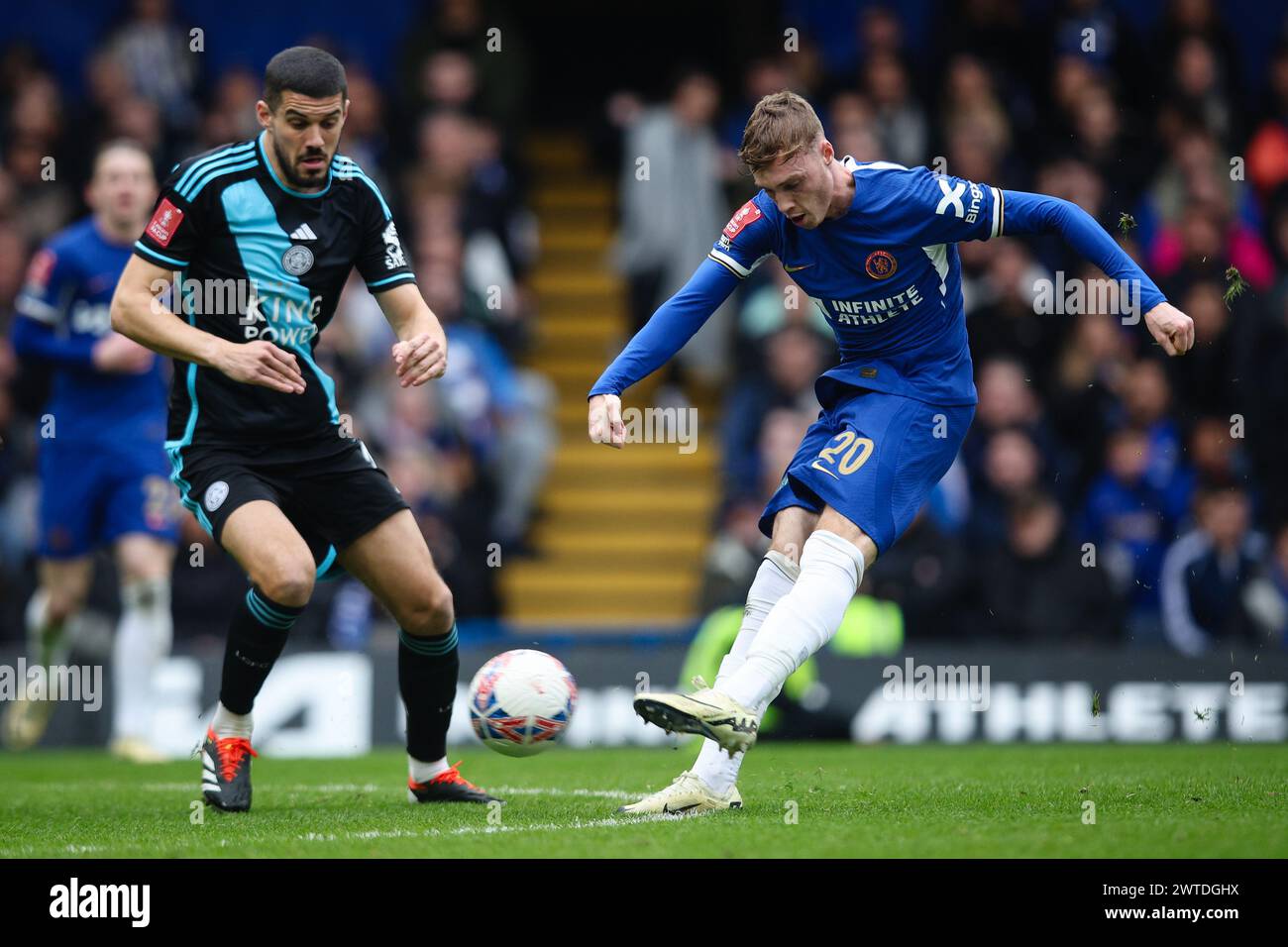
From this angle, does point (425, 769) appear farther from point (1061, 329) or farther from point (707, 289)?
point (1061, 329)

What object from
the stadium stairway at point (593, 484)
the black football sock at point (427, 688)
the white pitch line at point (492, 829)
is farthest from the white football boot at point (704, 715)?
the stadium stairway at point (593, 484)

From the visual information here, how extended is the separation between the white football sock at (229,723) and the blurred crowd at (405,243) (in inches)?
208

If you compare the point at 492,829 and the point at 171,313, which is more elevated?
the point at 171,313

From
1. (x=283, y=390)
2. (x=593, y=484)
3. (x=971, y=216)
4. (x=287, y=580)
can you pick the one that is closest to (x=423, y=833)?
(x=287, y=580)

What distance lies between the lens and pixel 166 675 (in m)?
10.9

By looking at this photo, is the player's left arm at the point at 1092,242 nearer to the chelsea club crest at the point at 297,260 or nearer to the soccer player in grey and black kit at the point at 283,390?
the soccer player in grey and black kit at the point at 283,390

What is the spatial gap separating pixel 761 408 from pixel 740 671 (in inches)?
289

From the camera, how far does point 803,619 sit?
6004 mm

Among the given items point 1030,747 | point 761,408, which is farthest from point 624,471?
point 1030,747

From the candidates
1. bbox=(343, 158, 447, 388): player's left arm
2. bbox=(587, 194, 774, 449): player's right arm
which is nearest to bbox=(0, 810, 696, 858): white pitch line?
bbox=(587, 194, 774, 449): player's right arm

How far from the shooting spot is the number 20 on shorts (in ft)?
20.6

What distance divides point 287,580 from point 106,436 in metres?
3.93

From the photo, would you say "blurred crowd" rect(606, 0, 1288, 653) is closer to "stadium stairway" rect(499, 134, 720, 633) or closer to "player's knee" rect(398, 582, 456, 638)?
"stadium stairway" rect(499, 134, 720, 633)

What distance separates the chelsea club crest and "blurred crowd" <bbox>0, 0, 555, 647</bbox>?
18.8 feet
